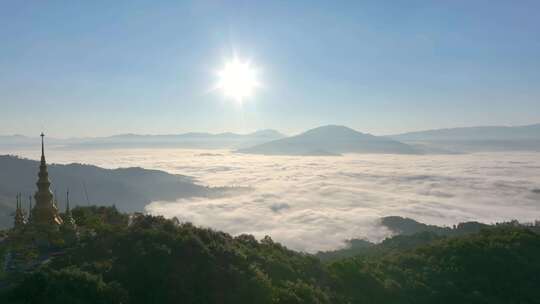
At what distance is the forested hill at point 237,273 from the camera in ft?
69.8

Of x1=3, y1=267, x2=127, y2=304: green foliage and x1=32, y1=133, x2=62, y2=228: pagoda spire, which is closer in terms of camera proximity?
x1=3, y1=267, x2=127, y2=304: green foliage

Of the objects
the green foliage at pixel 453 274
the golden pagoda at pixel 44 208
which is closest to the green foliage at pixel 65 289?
the golden pagoda at pixel 44 208

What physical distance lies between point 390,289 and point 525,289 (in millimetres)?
12637

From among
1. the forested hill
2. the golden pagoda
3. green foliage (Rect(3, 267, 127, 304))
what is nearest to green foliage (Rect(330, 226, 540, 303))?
the forested hill

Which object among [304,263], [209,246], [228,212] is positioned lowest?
[228,212]

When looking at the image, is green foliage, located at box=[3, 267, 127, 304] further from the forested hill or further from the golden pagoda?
the golden pagoda

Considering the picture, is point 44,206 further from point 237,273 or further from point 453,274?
point 453,274

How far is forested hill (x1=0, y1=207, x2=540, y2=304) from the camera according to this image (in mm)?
21266

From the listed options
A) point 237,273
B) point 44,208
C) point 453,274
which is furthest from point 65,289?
point 453,274

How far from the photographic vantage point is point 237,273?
26.9 m

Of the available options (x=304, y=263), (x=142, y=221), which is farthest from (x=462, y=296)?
(x=142, y=221)

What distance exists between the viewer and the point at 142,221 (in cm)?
3350

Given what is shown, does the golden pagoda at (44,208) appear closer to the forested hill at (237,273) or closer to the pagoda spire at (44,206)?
the pagoda spire at (44,206)

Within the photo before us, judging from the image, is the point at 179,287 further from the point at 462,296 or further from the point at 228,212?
the point at 228,212
